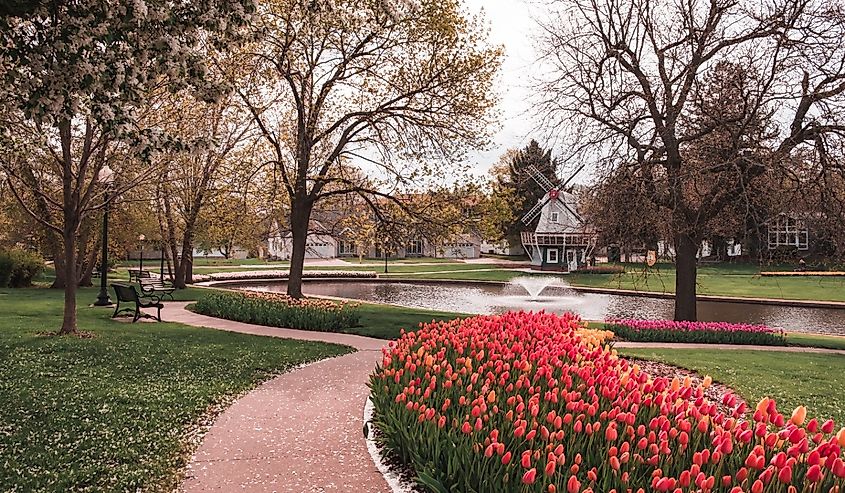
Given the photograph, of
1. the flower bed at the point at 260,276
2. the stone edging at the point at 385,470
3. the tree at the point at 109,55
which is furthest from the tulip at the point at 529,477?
the flower bed at the point at 260,276

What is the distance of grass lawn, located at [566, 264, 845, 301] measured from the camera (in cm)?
3334

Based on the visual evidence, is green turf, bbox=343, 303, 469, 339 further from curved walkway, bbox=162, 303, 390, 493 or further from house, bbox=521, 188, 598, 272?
house, bbox=521, 188, 598, 272

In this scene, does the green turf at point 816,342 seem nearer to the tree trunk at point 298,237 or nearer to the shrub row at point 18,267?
the tree trunk at point 298,237

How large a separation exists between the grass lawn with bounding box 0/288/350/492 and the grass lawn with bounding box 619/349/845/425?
6.03 meters

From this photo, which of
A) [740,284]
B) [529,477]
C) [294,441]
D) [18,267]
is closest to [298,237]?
[18,267]

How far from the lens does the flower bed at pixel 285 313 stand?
14859 millimetres

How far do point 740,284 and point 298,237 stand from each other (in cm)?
3141

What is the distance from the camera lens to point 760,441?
3934 millimetres

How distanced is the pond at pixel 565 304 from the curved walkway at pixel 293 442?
14.8m

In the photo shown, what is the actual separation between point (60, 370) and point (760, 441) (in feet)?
27.4

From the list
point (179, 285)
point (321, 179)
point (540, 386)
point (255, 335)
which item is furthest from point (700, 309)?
point (540, 386)

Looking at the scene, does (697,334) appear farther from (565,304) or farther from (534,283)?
(534,283)

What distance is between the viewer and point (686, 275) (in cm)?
1783

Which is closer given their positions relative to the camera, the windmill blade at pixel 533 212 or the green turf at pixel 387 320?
the green turf at pixel 387 320
